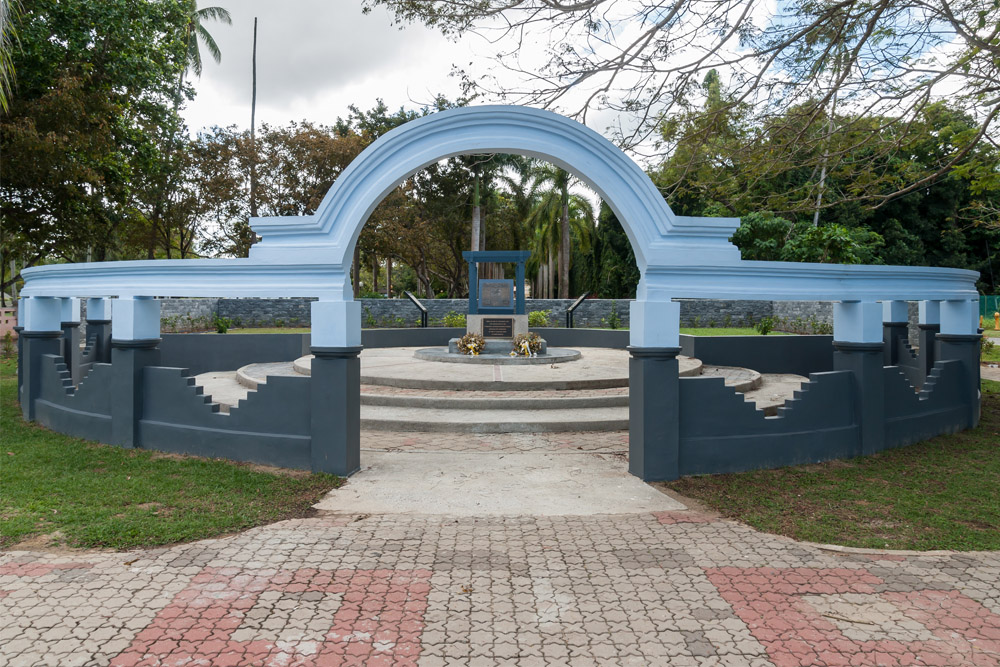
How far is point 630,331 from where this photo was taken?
656 cm

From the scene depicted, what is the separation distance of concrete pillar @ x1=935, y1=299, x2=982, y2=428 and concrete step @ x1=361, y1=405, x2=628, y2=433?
4.59 metres

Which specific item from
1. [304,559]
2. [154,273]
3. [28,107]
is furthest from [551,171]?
[304,559]

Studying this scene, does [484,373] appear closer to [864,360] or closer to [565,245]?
[864,360]

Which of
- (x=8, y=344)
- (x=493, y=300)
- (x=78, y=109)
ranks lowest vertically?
(x=8, y=344)

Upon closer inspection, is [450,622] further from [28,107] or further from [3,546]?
[28,107]

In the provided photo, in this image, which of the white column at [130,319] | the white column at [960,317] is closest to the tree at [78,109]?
the white column at [130,319]

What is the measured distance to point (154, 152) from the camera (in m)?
19.4

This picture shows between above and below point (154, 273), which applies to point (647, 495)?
below

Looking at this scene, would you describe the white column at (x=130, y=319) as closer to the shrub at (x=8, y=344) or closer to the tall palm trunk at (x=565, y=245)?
the shrub at (x=8, y=344)

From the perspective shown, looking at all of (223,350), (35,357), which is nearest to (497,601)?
(35,357)

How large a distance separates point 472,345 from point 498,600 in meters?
11.1

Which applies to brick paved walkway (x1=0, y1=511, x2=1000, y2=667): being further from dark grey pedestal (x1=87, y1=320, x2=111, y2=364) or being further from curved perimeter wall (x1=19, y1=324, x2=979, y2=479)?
dark grey pedestal (x1=87, y1=320, x2=111, y2=364)

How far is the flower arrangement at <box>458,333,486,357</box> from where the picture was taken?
1507 centimetres

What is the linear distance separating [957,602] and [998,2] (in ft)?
26.0
